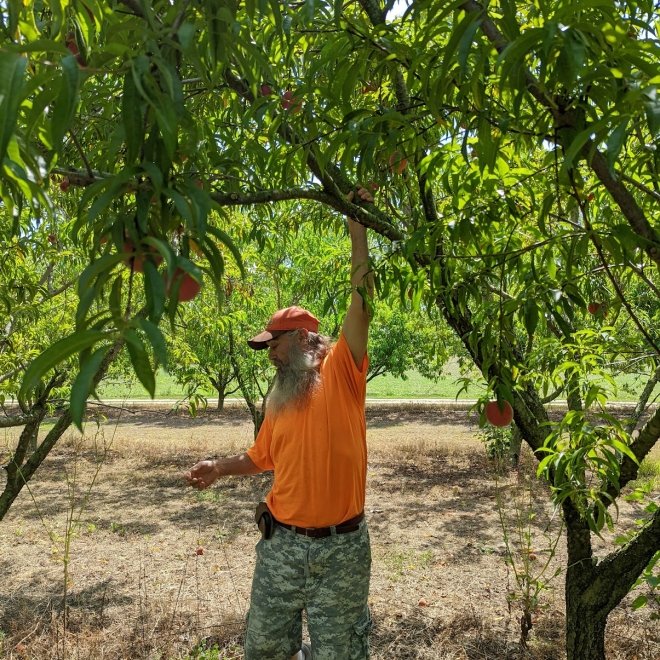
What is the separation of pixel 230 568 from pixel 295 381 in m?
2.86

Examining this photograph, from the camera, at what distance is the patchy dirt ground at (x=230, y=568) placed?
10.9 ft

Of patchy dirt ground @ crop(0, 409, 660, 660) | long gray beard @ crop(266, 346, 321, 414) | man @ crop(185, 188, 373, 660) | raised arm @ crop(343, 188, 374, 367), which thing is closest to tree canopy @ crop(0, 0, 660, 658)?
raised arm @ crop(343, 188, 374, 367)

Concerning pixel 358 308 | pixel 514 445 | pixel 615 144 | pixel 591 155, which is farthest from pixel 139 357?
pixel 514 445

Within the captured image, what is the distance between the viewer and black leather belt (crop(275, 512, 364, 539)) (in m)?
2.17

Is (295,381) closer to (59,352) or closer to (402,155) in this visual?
(402,155)

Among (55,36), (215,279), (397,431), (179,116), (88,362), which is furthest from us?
(397,431)

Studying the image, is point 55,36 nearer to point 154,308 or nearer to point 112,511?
point 154,308

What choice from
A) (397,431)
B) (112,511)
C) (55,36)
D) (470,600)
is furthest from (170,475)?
(55,36)

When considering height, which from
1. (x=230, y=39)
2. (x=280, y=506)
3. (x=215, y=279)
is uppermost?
(x=230, y=39)

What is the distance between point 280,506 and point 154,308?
1.78 metres

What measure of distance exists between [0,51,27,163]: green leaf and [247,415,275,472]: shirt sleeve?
6.56 feet

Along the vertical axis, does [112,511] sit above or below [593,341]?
below

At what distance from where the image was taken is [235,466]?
2553 mm

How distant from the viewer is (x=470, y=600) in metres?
3.95
